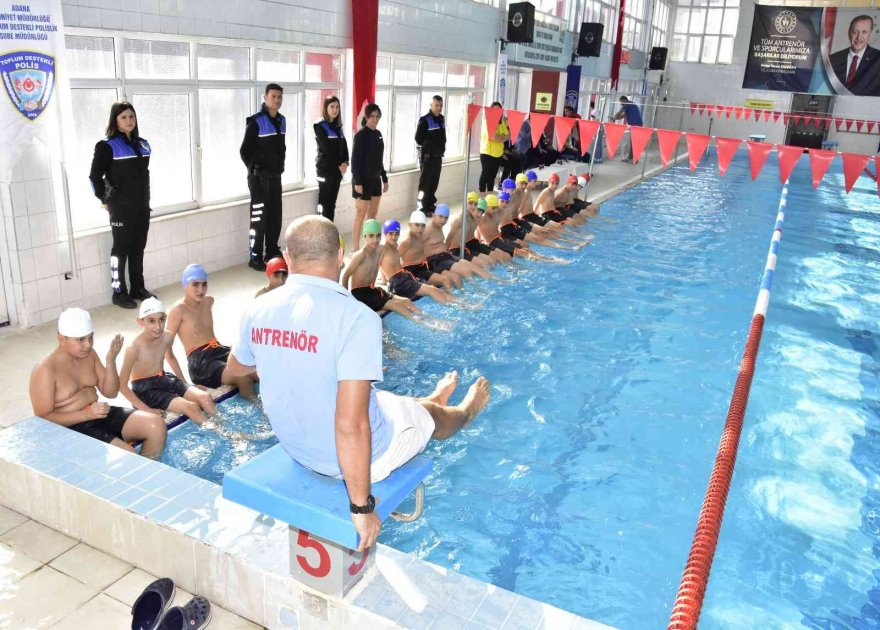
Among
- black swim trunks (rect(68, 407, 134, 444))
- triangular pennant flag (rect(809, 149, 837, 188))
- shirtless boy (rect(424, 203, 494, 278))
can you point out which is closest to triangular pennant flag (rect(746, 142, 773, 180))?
triangular pennant flag (rect(809, 149, 837, 188))

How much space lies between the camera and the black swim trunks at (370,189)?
877cm

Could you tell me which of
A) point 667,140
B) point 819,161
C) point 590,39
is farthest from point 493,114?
point 590,39

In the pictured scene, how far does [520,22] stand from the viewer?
42.8ft

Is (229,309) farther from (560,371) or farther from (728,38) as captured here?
(728,38)

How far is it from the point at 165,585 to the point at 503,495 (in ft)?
6.75

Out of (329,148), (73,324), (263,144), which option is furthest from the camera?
(329,148)

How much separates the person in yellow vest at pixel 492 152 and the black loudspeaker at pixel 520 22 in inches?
84.0

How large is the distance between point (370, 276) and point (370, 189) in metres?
2.78

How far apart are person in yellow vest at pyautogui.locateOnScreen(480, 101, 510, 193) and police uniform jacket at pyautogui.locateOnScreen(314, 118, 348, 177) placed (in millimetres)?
4368

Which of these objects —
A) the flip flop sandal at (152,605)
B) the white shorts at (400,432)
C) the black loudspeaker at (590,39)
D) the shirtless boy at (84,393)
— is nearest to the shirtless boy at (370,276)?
the shirtless boy at (84,393)

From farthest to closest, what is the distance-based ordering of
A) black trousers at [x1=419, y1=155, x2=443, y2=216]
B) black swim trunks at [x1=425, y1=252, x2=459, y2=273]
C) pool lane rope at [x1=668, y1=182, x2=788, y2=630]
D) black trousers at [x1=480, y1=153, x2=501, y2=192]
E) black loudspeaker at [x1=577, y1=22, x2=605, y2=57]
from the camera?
black loudspeaker at [x1=577, y1=22, x2=605, y2=57] < black trousers at [x1=480, y1=153, x2=501, y2=192] < black trousers at [x1=419, y1=155, x2=443, y2=216] < black swim trunks at [x1=425, y1=252, x2=459, y2=273] < pool lane rope at [x1=668, y1=182, x2=788, y2=630]

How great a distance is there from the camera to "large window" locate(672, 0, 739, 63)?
1169 inches

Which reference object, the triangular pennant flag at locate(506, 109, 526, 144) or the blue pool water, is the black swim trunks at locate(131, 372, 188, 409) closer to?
the blue pool water

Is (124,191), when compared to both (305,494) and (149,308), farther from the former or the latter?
(305,494)
